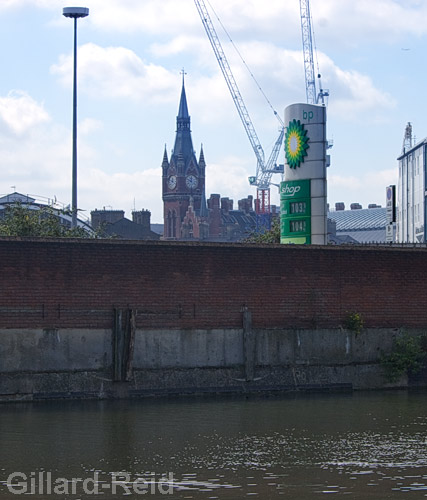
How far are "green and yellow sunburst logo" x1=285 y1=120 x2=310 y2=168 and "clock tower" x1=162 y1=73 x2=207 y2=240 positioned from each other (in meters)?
137

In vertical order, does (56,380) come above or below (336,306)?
below

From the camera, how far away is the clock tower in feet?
589

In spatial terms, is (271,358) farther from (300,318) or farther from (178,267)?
(178,267)

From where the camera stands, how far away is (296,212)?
3953cm

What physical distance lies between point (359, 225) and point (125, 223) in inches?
2111

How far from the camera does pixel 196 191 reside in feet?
604

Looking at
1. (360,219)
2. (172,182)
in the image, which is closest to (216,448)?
(360,219)

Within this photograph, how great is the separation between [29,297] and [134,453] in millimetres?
9006

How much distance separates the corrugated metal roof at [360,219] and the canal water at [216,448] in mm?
122972

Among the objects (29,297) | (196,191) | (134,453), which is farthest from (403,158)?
(196,191)

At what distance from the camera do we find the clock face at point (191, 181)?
7180 inches

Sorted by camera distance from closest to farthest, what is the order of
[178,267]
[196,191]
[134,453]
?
[134,453]
[178,267]
[196,191]

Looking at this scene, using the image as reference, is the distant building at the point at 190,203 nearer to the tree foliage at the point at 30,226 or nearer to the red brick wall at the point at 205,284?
the tree foliage at the point at 30,226

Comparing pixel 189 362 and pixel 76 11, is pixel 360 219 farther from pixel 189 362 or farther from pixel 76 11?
pixel 189 362
